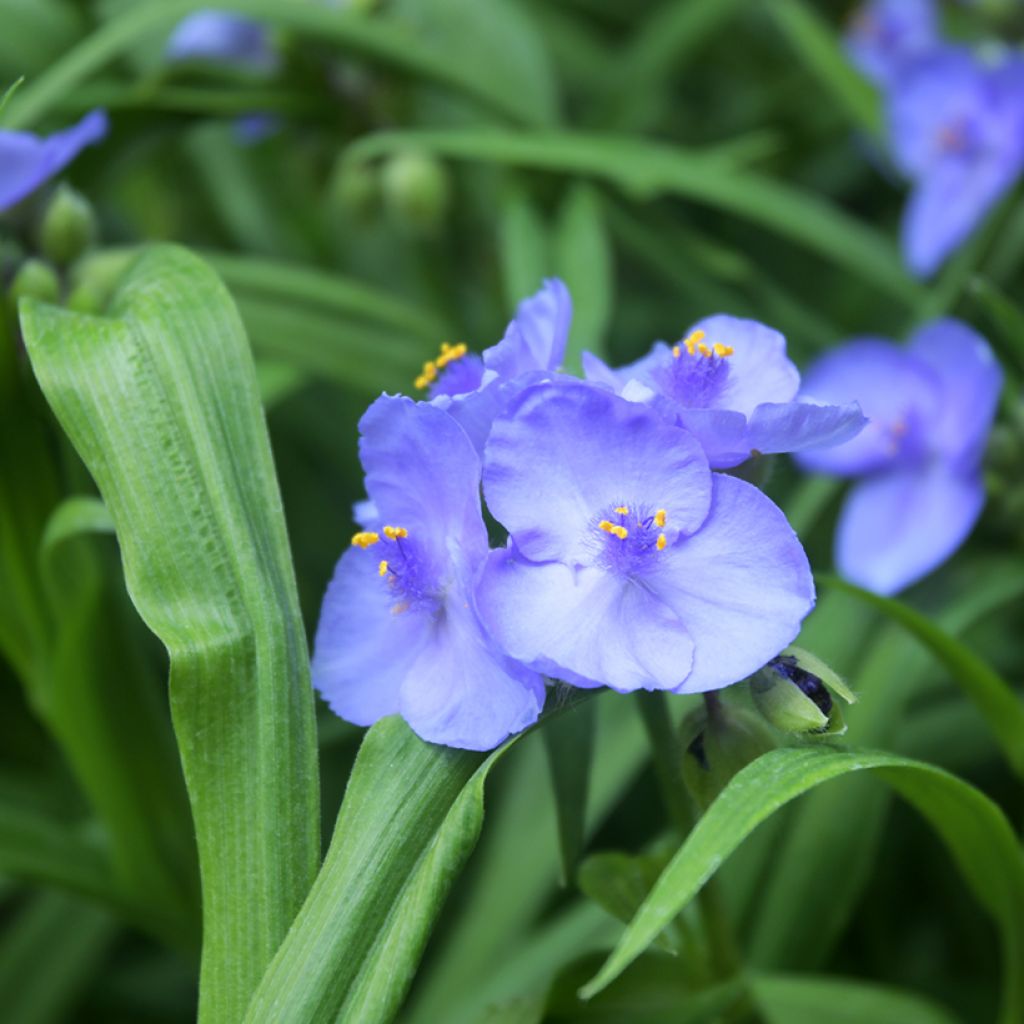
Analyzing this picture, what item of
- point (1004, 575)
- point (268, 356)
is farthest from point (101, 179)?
point (1004, 575)

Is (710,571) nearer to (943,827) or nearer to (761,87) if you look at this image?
(943,827)

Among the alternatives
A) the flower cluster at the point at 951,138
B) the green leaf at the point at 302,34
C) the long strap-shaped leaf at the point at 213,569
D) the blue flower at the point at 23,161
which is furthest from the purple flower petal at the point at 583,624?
the flower cluster at the point at 951,138

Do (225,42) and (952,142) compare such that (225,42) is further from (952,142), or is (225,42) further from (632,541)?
(632,541)

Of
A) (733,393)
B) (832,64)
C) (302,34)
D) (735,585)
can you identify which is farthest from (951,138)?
(735,585)

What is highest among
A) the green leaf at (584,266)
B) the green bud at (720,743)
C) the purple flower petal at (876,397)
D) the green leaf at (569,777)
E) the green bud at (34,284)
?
the green bud at (34,284)

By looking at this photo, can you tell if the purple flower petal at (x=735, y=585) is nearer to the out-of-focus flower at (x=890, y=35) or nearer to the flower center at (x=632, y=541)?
the flower center at (x=632, y=541)
